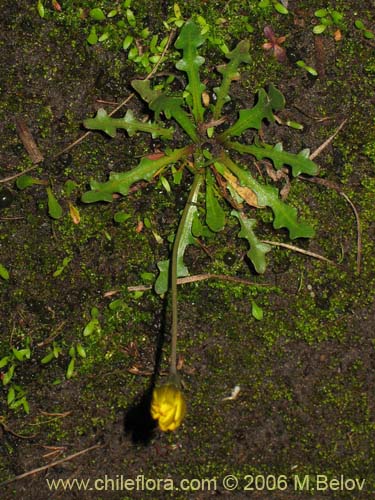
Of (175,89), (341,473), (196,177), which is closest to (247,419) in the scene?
(341,473)

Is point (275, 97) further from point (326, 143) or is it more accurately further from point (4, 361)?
point (4, 361)

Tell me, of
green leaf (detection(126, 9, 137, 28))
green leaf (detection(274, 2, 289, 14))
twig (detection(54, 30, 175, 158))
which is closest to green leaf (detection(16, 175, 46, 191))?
twig (detection(54, 30, 175, 158))

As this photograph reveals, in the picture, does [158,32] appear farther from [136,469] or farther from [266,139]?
[136,469]

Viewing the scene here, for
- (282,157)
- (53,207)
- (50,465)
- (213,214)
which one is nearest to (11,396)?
(50,465)

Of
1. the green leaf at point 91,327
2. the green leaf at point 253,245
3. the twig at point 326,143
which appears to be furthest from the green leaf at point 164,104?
the green leaf at point 91,327

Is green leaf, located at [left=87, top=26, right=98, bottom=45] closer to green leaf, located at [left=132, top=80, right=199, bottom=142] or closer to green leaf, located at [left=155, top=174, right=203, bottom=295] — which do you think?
green leaf, located at [left=132, top=80, right=199, bottom=142]

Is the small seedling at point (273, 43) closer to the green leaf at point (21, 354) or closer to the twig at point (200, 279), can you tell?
the twig at point (200, 279)
